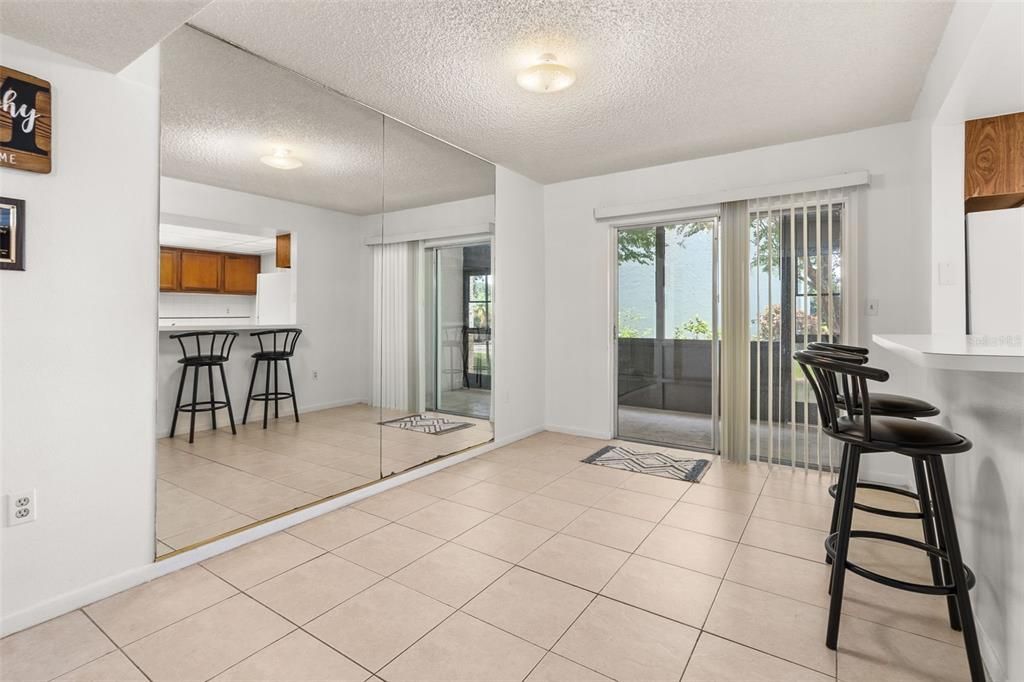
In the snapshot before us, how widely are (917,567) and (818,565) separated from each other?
17.1 inches

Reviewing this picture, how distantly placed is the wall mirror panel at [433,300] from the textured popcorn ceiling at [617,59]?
0.39 m

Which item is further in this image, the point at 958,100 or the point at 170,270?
the point at 958,100

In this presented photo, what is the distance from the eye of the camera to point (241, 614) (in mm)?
1932

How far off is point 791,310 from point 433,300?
279 centimetres

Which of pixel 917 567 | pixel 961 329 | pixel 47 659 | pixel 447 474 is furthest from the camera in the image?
pixel 447 474

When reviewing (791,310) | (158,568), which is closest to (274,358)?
(158,568)

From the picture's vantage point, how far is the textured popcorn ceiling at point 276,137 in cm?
228

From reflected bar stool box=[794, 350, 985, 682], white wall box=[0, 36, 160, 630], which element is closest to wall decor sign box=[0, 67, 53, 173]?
white wall box=[0, 36, 160, 630]

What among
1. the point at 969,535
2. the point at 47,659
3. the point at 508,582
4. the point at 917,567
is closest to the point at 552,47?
the point at 508,582

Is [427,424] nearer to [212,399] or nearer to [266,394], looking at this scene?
[266,394]

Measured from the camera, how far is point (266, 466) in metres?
2.71

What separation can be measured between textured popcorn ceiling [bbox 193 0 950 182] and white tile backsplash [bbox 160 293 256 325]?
1271 mm

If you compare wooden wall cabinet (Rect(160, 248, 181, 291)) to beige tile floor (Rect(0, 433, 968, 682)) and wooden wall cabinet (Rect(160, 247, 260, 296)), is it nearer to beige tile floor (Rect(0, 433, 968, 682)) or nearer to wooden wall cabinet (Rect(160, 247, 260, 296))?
wooden wall cabinet (Rect(160, 247, 260, 296))

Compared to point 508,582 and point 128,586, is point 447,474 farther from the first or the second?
point 128,586
